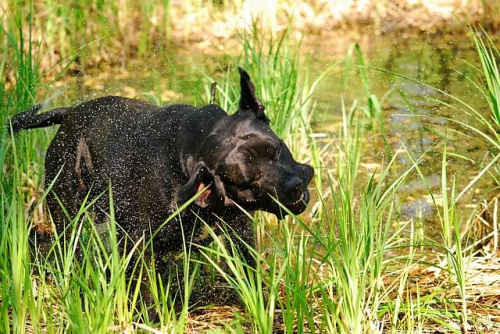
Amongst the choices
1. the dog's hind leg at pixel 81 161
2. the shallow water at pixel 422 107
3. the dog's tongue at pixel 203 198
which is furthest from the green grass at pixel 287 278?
the shallow water at pixel 422 107

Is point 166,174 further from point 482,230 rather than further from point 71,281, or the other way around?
point 482,230

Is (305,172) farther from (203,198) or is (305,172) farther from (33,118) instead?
(33,118)

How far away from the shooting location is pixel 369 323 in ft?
12.0

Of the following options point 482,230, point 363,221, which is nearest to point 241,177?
point 363,221

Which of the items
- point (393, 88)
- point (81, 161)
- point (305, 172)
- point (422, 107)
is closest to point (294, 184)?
point (305, 172)

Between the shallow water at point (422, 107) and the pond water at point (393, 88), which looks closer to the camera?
the shallow water at point (422, 107)

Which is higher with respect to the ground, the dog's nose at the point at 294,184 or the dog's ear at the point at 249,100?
the dog's ear at the point at 249,100

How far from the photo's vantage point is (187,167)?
427cm

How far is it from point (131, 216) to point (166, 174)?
37 centimetres

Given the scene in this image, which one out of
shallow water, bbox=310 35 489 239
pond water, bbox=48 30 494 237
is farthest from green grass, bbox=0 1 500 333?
pond water, bbox=48 30 494 237

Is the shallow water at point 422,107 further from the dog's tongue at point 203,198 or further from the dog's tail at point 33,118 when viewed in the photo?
the dog's tail at point 33,118

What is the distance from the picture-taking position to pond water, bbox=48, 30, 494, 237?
6.82 metres

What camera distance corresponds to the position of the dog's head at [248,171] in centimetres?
410

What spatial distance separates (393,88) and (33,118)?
4.12m
